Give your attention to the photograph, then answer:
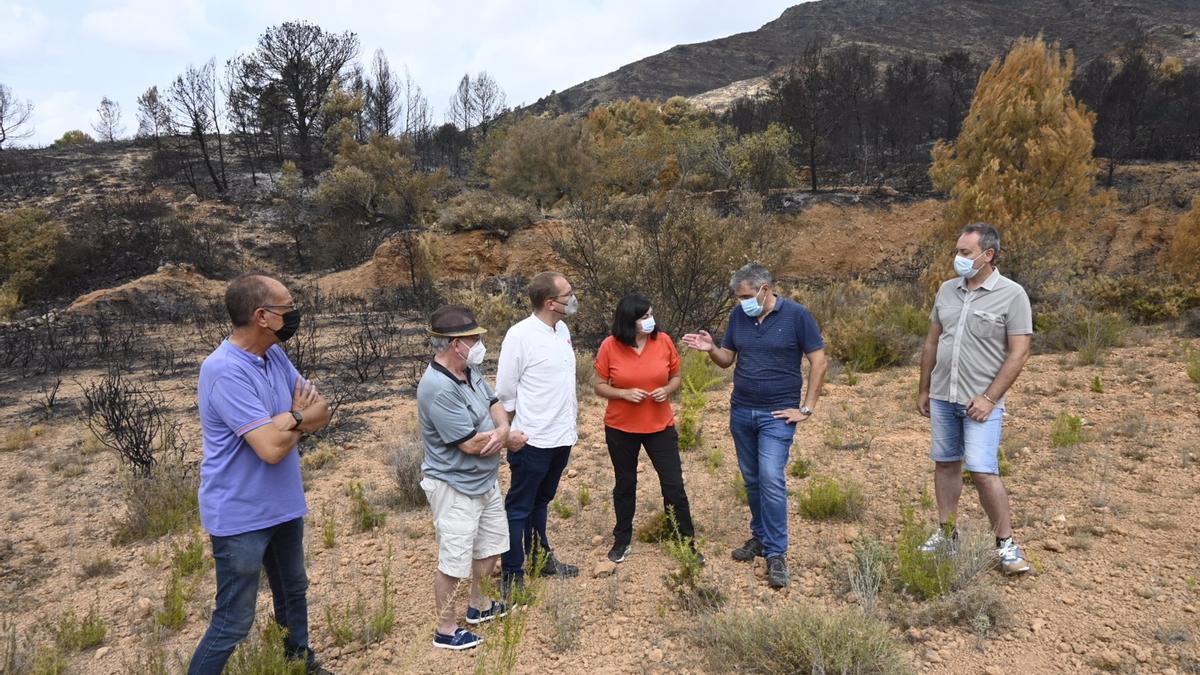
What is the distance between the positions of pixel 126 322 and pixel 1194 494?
18.9 metres

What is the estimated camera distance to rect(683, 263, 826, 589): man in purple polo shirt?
3.27m

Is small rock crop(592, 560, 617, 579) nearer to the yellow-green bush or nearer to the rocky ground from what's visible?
the rocky ground

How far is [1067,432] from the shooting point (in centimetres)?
502

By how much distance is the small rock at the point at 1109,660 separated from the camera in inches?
96.4

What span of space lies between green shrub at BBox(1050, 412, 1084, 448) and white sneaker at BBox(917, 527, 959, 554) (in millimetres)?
2346

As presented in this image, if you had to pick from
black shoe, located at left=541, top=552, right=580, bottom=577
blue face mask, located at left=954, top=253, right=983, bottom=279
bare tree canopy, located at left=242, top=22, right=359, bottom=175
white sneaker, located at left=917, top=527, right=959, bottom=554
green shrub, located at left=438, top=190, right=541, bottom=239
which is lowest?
black shoe, located at left=541, top=552, right=580, bottom=577

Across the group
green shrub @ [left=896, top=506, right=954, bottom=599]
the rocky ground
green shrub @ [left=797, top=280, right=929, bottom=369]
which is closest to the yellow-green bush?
the rocky ground

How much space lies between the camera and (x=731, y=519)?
4.20 meters

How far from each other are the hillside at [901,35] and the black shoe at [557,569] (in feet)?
155

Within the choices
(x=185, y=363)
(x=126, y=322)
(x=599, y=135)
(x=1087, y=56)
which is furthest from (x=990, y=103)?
(x=1087, y=56)

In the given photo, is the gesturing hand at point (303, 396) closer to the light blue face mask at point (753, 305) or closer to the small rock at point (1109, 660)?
the light blue face mask at point (753, 305)

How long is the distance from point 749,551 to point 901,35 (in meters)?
70.7

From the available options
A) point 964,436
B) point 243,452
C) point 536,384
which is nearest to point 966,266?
point 964,436

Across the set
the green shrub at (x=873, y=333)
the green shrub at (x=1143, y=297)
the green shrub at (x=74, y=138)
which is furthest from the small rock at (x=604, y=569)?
the green shrub at (x=74, y=138)
